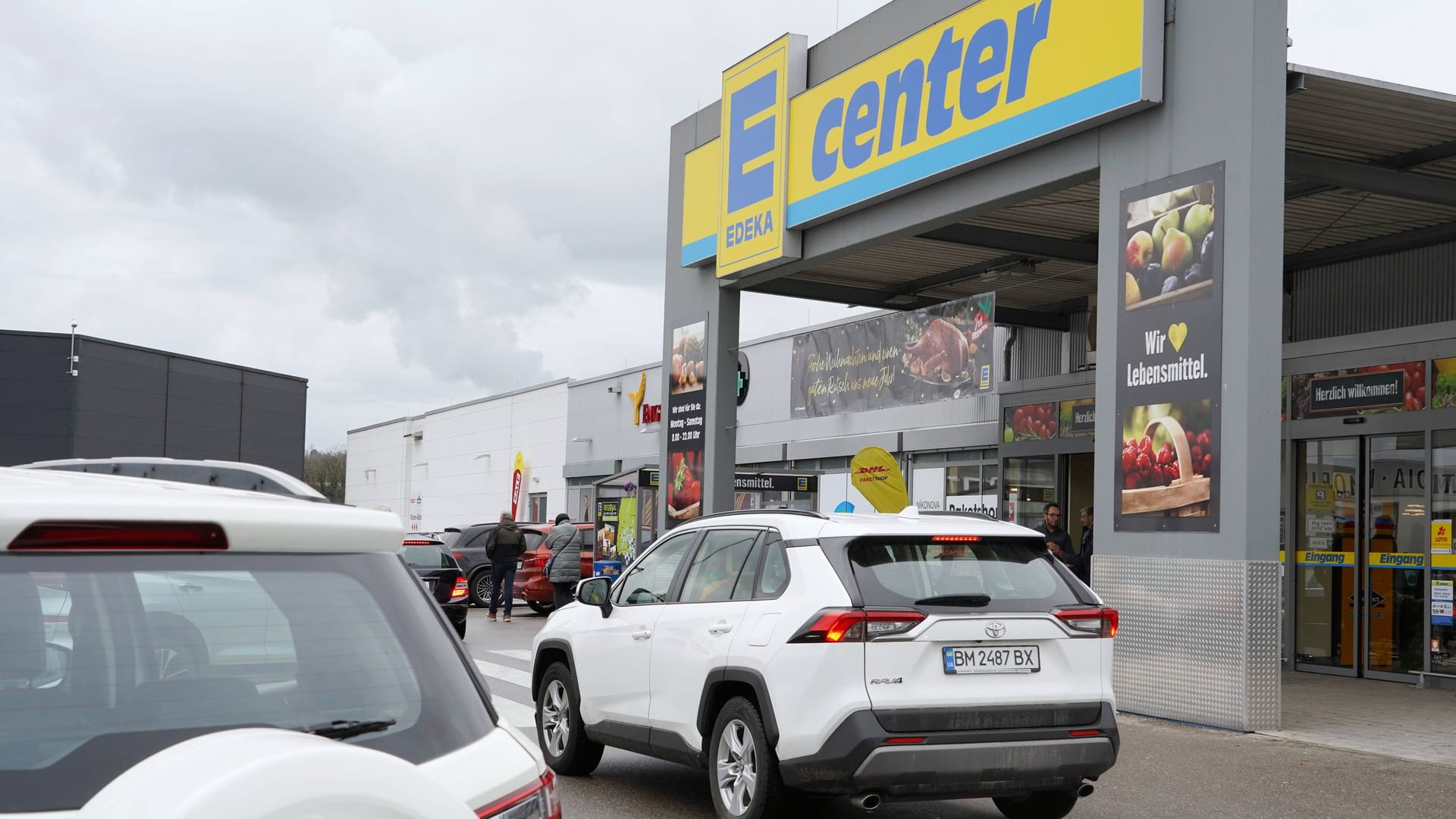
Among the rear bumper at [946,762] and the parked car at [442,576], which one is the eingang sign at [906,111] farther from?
the rear bumper at [946,762]

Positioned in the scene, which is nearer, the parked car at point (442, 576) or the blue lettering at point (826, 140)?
the blue lettering at point (826, 140)

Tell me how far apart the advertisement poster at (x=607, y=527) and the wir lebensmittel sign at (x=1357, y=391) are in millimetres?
13443

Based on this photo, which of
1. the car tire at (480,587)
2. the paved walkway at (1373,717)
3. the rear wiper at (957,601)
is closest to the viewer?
the rear wiper at (957,601)

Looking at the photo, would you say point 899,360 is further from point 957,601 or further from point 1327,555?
point 957,601

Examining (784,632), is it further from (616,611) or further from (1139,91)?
(1139,91)

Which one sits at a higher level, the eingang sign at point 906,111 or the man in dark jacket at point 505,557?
the eingang sign at point 906,111

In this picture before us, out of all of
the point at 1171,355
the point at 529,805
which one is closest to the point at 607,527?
the point at 1171,355

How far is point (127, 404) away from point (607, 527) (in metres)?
13.8

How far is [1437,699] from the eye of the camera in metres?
13.5

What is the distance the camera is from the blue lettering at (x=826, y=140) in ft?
57.5

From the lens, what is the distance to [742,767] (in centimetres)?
694

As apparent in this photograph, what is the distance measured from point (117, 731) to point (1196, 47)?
11529mm

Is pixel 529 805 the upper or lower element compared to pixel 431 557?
upper

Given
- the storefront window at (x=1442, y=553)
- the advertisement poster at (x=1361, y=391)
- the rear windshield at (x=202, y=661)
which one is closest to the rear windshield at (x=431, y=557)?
the advertisement poster at (x=1361, y=391)
